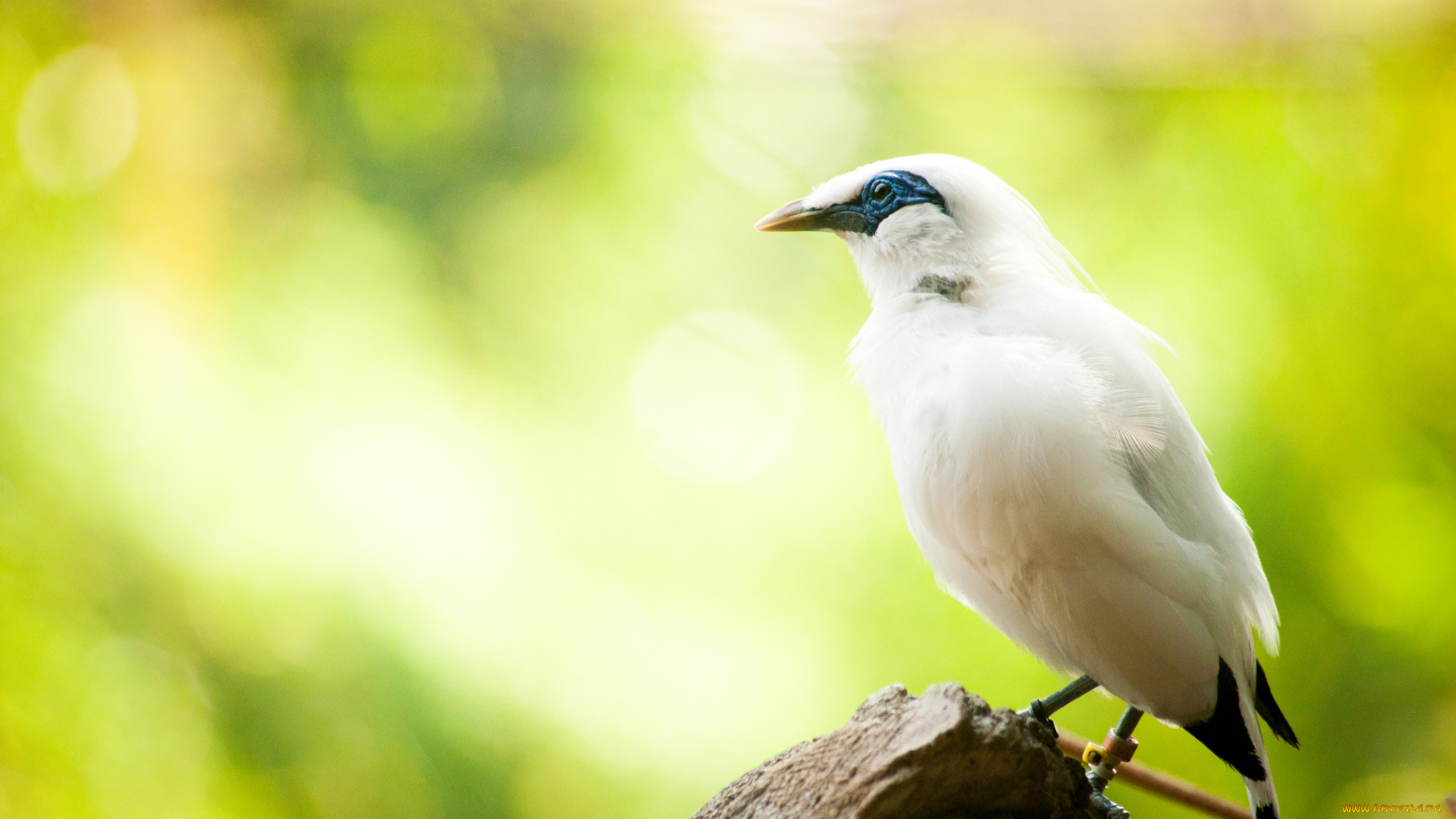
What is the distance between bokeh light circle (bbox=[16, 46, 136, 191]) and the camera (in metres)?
2.66

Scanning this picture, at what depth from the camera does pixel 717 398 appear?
2674 mm

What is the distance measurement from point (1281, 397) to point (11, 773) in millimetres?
3513

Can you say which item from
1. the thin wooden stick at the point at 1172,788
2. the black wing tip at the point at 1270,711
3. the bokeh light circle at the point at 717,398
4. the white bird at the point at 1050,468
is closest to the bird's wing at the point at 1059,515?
the white bird at the point at 1050,468

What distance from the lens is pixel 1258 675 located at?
1.44 m

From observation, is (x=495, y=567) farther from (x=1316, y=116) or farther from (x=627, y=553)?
(x=1316, y=116)

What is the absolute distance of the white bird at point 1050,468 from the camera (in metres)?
1.17

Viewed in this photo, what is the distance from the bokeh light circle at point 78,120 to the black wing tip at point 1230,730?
306cm

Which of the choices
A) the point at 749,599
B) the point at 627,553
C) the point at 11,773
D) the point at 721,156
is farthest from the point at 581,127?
the point at 11,773

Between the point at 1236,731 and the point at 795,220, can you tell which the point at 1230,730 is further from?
the point at 795,220

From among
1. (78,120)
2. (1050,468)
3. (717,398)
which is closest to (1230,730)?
(1050,468)

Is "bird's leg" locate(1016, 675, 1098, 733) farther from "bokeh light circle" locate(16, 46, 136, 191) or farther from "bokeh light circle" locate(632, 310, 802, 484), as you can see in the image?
"bokeh light circle" locate(16, 46, 136, 191)

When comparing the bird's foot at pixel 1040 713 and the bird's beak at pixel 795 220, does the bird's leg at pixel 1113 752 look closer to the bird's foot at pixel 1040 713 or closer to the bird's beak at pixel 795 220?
the bird's foot at pixel 1040 713

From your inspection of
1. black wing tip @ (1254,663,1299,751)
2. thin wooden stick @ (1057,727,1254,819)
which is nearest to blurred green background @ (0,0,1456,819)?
thin wooden stick @ (1057,727,1254,819)

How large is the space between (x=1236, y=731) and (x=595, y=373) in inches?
75.5
